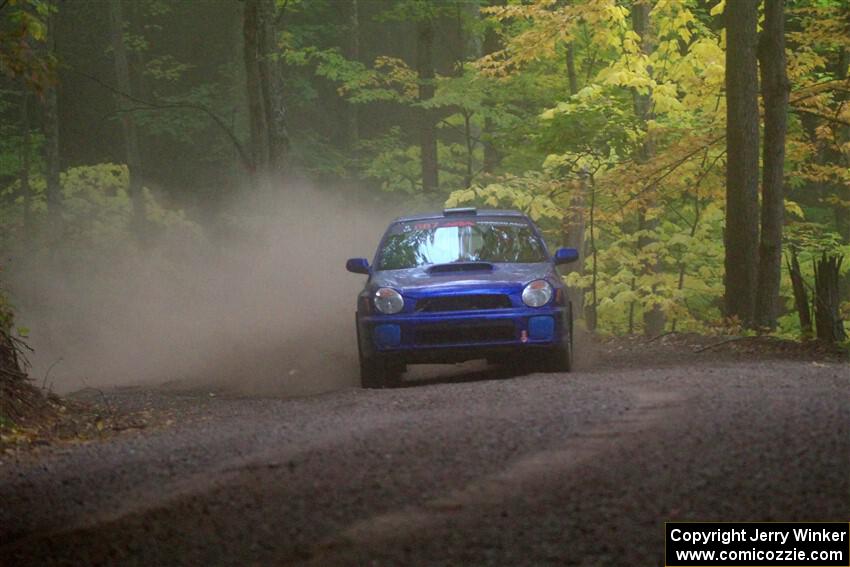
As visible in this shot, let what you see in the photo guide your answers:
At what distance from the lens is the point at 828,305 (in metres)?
14.8

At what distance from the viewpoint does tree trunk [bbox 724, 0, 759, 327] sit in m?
18.0

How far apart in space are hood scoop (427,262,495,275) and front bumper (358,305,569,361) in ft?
2.88

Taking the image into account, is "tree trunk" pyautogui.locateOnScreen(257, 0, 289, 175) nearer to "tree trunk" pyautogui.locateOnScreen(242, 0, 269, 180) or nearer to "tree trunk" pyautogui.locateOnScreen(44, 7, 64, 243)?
"tree trunk" pyautogui.locateOnScreen(242, 0, 269, 180)

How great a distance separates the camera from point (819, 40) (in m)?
22.7

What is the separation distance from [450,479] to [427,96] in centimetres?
2730

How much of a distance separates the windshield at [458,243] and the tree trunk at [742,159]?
203 inches

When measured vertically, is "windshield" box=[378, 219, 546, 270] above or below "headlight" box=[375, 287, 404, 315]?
above

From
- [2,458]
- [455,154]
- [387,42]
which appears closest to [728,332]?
[2,458]

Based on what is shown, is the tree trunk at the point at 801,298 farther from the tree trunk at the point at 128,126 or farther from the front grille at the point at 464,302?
the tree trunk at the point at 128,126

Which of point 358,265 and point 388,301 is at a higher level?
point 358,265

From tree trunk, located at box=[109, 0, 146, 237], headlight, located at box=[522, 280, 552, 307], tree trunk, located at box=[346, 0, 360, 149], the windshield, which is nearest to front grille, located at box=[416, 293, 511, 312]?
headlight, located at box=[522, 280, 552, 307]

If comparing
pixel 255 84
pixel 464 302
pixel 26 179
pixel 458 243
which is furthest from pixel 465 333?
pixel 26 179

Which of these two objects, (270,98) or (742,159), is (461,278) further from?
(270,98)

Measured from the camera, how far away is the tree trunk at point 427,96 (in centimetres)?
3253
